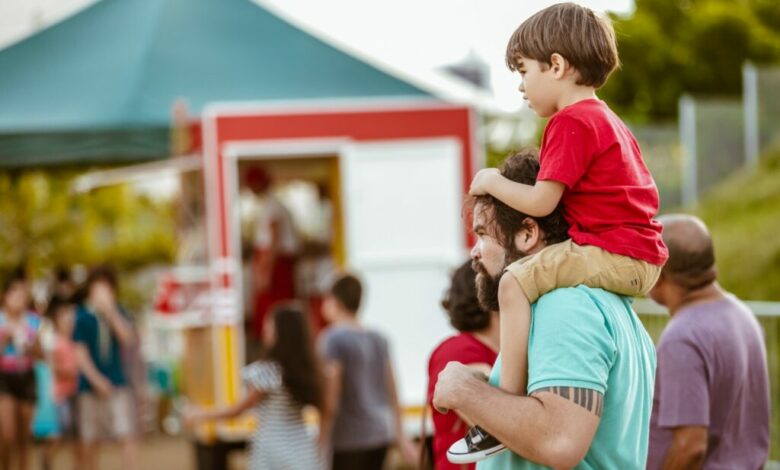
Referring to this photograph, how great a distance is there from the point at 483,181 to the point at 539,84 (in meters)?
0.22

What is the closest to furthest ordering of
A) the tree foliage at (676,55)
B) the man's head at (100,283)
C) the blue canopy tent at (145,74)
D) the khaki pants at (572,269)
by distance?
the khaki pants at (572,269)
the man's head at (100,283)
the blue canopy tent at (145,74)
the tree foliage at (676,55)

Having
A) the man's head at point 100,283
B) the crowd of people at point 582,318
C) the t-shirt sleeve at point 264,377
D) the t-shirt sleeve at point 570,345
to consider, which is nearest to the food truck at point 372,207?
the man's head at point 100,283

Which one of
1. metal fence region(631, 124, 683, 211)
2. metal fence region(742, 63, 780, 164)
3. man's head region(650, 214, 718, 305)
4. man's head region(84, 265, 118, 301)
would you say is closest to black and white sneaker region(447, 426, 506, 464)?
man's head region(650, 214, 718, 305)

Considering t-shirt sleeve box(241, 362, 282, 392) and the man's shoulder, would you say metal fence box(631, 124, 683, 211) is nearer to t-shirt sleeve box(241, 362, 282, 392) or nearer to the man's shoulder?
t-shirt sleeve box(241, 362, 282, 392)

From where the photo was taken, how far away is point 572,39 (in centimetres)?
249

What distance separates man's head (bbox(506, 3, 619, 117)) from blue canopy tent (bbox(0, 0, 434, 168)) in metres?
7.69

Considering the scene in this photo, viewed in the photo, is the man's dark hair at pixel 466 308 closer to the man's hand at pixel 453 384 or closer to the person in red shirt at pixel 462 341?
the person in red shirt at pixel 462 341

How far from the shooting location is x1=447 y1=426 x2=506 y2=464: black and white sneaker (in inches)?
97.1

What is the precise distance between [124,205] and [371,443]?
2096 cm

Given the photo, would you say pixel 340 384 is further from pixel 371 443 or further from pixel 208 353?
pixel 208 353

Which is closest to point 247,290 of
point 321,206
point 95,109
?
point 321,206

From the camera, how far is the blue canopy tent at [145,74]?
1063 cm

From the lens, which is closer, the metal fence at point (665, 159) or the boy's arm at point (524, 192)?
the boy's arm at point (524, 192)

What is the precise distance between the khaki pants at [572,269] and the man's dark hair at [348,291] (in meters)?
4.64
